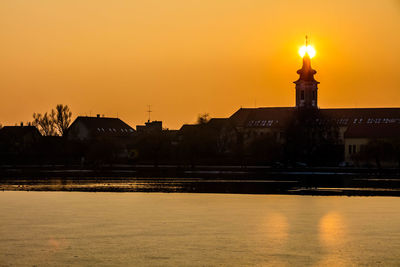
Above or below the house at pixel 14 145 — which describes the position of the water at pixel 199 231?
below

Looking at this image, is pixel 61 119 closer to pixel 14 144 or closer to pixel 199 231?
pixel 14 144

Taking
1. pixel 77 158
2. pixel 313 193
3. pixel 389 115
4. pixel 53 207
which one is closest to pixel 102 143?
pixel 77 158

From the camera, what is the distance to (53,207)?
44875mm

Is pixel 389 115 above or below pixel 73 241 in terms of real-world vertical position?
above

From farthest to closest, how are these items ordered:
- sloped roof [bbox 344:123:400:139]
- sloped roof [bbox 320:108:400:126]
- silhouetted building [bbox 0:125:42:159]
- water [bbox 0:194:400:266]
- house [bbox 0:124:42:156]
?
1. sloped roof [bbox 320:108:400:126]
2. silhouetted building [bbox 0:125:42:159]
3. house [bbox 0:124:42:156]
4. sloped roof [bbox 344:123:400:139]
5. water [bbox 0:194:400:266]

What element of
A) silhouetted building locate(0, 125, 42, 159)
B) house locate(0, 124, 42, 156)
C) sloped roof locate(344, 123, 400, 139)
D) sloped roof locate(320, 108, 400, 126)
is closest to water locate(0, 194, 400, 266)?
sloped roof locate(344, 123, 400, 139)

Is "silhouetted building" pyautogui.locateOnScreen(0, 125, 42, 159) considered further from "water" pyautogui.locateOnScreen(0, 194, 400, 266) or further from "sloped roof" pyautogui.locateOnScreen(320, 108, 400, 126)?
"water" pyautogui.locateOnScreen(0, 194, 400, 266)

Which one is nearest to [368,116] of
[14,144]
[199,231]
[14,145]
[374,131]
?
[374,131]

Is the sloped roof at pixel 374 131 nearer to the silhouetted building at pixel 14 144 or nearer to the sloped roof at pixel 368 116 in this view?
the sloped roof at pixel 368 116

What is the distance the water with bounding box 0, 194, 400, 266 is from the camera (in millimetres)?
27625

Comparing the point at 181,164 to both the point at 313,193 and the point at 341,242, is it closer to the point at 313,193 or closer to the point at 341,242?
the point at 313,193

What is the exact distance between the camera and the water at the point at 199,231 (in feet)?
90.6

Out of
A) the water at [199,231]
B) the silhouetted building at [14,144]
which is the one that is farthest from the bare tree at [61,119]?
the water at [199,231]

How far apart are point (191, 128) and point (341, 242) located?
119 meters
